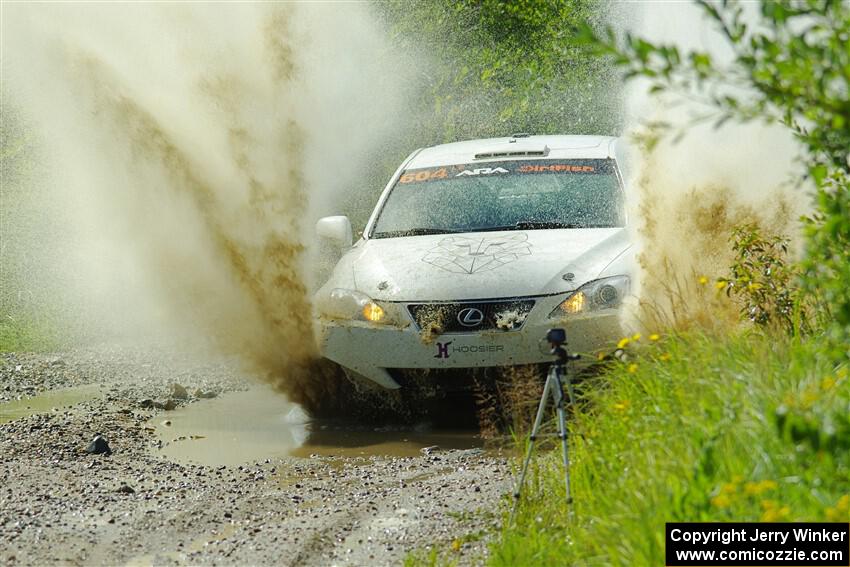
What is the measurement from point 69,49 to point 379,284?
5.61 metres

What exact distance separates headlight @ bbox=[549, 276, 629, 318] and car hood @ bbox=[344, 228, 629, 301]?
59mm

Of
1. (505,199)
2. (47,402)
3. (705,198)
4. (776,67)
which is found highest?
(505,199)

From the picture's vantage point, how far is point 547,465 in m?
5.04

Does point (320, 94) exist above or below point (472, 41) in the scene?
below

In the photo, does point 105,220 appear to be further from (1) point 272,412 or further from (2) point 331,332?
(2) point 331,332

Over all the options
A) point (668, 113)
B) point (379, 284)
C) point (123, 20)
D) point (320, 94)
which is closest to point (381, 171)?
point (320, 94)

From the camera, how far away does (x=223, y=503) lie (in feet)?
18.7

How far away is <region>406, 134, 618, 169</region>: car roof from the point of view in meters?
8.77

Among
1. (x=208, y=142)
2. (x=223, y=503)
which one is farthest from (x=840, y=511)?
(x=208, y=142)

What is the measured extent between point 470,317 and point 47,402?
12.7 feet

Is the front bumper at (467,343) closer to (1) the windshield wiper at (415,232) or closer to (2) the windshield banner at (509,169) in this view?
(1) the windshield wiper at (415,232)

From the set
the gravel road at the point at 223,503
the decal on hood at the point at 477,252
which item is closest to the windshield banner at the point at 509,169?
the decal on hood at the point at 477,252

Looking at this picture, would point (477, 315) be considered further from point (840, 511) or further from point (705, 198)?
point (840, 511)

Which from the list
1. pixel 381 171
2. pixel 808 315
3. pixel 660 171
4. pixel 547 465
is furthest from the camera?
pixel 381 171
